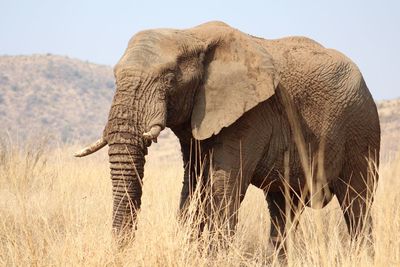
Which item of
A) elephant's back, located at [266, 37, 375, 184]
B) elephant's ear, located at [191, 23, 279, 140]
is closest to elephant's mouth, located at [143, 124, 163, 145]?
elephant's ear, located at [191, 23, 279, 140]

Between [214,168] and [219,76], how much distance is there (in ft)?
2.49

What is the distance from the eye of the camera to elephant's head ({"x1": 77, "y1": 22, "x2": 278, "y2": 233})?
564 cm

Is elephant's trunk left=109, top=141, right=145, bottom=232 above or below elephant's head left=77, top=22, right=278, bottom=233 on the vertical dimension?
below

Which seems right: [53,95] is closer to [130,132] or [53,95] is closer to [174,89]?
[174,89]

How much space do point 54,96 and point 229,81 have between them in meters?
60.0

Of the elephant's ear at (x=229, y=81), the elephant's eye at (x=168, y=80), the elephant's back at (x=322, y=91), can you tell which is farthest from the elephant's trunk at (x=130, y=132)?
the elephant's back at (x=322, y=91)

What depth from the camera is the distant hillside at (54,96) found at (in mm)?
58406

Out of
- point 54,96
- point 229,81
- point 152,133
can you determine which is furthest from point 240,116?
point 54,96

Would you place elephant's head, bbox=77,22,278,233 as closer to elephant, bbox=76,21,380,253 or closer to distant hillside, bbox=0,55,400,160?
elephant, bbox=76,21,380,253

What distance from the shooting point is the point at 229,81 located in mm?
6402

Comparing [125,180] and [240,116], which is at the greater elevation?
[240,116]

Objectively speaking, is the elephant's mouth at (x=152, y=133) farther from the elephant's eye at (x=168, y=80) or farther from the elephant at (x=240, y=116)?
the elephant's eye at (x=168, y=80)

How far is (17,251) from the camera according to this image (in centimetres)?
514

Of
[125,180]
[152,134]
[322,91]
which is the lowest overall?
[125,180]
